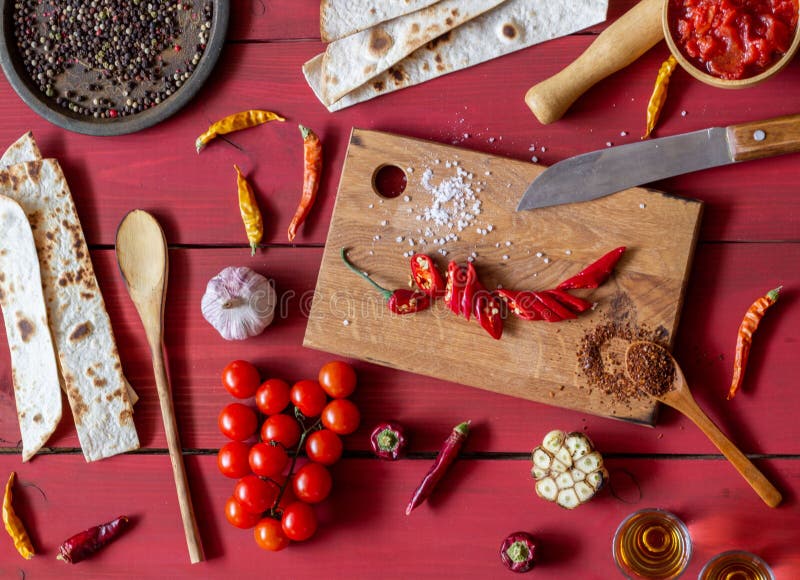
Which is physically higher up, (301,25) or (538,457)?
(301,25)

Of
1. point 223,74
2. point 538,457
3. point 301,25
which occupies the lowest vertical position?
point 538,457

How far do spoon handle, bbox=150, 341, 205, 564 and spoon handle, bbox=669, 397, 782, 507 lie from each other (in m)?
1.45

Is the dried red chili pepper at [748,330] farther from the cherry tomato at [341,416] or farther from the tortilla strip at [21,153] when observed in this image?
the tortilla strip at [21,153]

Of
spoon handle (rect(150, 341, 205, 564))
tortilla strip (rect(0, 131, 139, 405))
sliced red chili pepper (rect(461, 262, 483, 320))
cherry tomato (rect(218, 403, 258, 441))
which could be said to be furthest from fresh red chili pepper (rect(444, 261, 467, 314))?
tortilla strip (rect(0, 131, 139, 405))

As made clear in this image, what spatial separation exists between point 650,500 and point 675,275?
2.14 feet

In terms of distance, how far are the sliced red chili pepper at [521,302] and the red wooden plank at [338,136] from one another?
416 mm

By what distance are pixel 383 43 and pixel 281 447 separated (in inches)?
47.6

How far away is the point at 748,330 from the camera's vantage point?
213cm

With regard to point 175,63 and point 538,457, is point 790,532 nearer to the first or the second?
point 538,457

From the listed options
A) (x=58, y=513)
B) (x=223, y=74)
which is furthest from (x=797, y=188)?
(x=58, y=513)

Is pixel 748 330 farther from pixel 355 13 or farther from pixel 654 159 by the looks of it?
pixel 355 13

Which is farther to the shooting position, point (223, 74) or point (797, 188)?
point (223, 74)

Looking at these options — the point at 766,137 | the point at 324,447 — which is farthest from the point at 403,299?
the point at 766,137

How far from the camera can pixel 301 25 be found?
2303 mm
